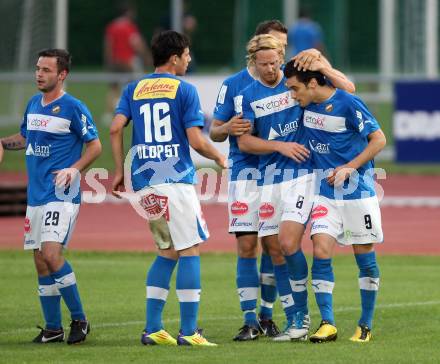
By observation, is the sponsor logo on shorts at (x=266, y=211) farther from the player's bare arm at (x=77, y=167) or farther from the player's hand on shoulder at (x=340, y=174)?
the player's bare arm at (x=77, y=167)

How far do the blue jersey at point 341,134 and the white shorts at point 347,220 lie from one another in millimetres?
65

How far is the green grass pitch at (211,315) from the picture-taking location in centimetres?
925

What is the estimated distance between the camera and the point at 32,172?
33.7ft

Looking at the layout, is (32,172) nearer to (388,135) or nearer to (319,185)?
(319,185)

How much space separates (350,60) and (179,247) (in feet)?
147

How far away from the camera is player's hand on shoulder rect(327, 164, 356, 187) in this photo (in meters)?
9.77

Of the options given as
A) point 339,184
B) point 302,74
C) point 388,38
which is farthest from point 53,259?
point 388,38

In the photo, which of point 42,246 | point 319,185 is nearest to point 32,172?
point 42,246

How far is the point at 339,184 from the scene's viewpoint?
9.83m

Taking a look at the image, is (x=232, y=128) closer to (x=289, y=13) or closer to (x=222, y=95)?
(x=222, y=95)

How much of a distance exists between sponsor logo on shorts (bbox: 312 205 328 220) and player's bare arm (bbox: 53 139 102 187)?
5.76 feet

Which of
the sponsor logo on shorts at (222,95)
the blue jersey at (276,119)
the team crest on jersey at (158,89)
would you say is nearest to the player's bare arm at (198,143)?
the team crest on jersey at (158,89)

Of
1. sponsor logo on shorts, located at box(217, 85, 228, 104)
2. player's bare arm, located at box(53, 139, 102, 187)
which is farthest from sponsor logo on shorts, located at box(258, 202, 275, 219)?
player's bare arm, located at box(53, 139, 102, 187)

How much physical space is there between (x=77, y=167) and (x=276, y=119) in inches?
63.2
